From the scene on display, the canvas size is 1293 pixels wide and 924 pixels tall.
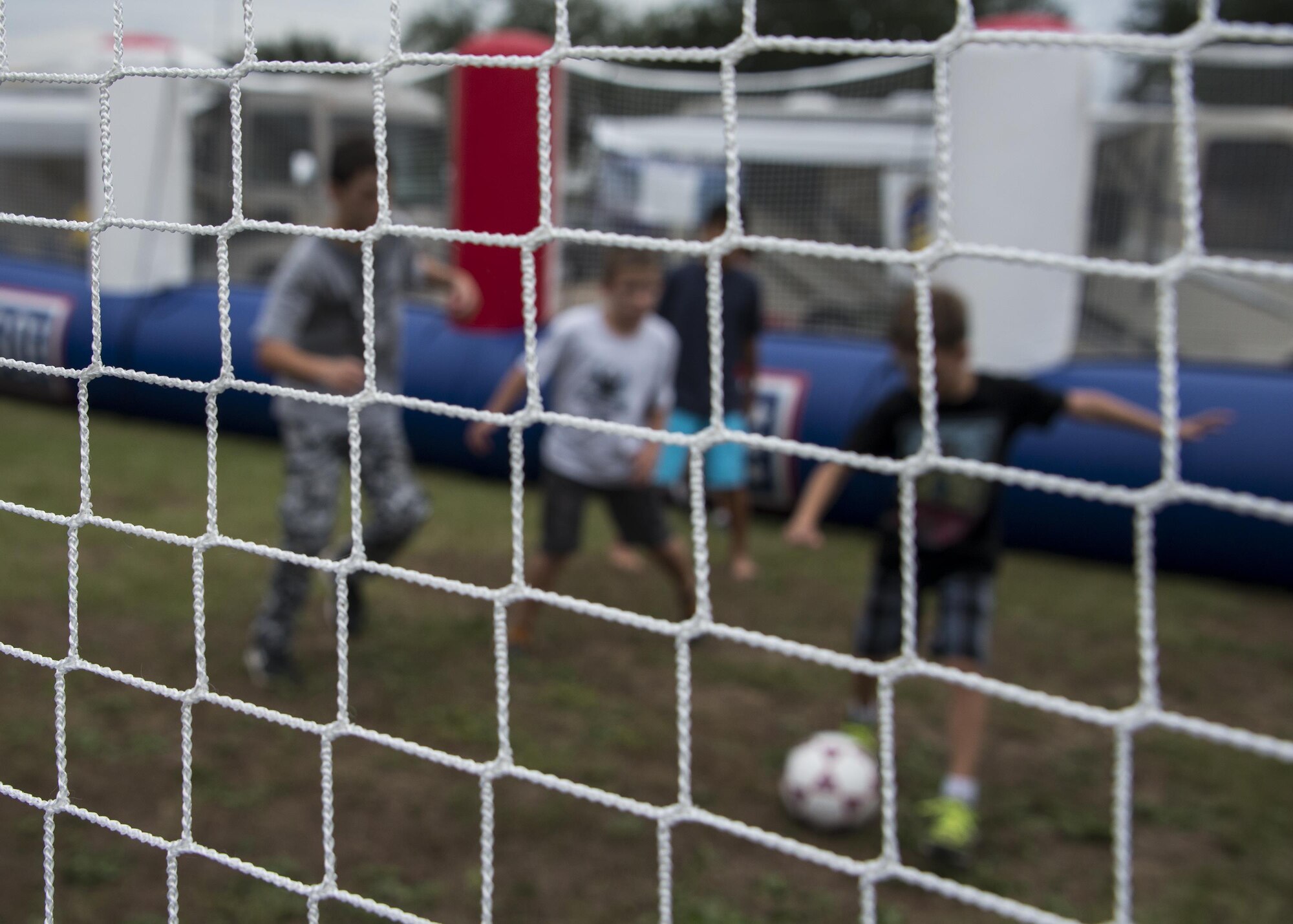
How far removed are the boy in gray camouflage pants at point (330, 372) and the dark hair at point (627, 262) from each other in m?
0.56

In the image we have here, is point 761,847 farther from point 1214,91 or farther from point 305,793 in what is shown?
point 1214,91

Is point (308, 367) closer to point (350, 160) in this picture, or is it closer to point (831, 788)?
point (350, 160)

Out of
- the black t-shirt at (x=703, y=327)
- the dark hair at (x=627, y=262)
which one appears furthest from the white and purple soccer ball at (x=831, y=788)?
the black t-shirt at (x=703, y=327)

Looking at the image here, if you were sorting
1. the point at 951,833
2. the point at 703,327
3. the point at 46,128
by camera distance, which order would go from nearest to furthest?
the point at 951,833
the point at 703,327
the point at 46,128

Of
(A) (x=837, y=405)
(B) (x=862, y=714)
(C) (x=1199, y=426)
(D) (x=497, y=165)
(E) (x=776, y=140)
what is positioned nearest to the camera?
(C) (x=1199, y=426)

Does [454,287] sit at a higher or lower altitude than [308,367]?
higher

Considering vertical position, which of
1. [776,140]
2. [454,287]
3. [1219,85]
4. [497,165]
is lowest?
[454,287]

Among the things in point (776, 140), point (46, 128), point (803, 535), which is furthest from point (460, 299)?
point (46, 128)

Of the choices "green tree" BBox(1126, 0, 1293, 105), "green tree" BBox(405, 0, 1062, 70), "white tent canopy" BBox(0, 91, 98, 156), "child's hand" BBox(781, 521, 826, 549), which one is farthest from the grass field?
"green tree" BBox(405, 0, 1062, 70)

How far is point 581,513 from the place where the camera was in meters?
3.97

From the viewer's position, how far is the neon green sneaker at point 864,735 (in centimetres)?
329

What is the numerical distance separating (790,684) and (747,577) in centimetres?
120

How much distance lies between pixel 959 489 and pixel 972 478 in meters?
0.04

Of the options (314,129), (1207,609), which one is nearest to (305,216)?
(314,129)
